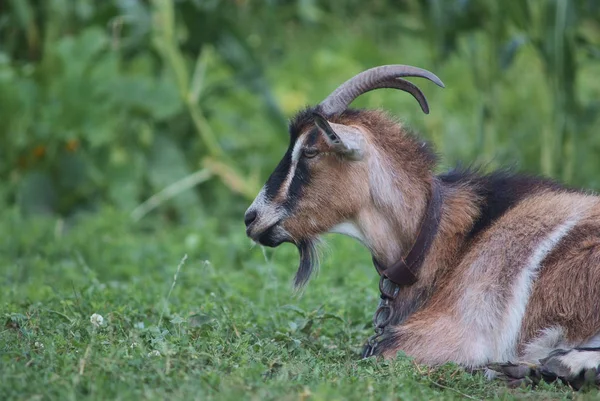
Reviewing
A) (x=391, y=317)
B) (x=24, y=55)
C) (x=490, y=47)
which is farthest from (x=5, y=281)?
(x=490, y=47)

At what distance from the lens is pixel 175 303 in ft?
18.7

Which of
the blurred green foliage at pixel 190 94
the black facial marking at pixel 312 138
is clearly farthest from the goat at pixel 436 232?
the blurred green foliage at pixel 190 94

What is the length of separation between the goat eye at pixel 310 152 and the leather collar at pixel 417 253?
61cm

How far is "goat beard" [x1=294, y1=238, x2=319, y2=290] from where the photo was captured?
510cm

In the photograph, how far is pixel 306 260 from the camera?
5.21 meters

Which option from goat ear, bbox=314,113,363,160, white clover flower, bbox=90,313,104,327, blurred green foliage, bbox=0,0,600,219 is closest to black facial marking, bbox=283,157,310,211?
goat ear, bbox=314,113,363,160

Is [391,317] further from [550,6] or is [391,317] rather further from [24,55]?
[24,55]

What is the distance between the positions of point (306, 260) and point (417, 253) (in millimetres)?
595

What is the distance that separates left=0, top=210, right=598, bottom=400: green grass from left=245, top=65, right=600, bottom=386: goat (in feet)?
0.86

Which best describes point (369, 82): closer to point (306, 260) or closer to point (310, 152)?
point (310, 152)

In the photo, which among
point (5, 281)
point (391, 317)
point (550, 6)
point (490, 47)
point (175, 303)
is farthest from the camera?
point (490, 47)

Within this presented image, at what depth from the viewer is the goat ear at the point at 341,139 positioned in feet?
15.7

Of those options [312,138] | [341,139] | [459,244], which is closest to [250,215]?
[312,138]

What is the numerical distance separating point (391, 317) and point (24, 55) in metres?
5.98
